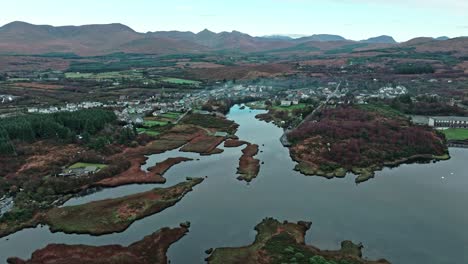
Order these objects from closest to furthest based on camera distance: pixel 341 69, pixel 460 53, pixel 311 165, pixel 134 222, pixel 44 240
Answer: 1. pixel 44 240
2. pixel 134 222
3. pixel 311 165
4. pixel 341 69
5. pixel 460 53

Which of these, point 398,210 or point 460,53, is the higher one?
point 460,53

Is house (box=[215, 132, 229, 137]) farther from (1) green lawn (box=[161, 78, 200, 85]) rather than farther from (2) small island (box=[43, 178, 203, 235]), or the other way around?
(1) green lawn (box=[161, 78, 200, 85])

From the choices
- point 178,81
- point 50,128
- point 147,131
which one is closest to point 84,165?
point 50,128

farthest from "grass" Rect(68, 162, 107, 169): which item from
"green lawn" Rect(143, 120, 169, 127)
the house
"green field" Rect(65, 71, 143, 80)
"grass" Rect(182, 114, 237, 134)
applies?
"green field" Rect(65, 71, 143, 80)

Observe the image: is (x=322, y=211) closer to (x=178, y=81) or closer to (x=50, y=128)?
(x=50, y=128)

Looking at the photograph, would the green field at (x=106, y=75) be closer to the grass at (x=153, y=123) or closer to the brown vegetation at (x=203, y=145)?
the grass at (x=153, y=123)

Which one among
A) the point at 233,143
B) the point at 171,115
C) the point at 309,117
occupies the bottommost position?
the point at 233,143

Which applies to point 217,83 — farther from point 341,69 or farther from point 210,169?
point 210,169

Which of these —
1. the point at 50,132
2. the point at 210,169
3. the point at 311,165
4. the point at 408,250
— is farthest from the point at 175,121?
the point at 408,250
